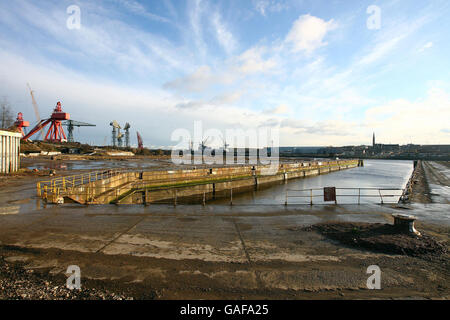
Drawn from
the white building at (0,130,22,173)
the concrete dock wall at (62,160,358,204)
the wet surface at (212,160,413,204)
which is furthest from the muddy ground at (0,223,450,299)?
the white building at (0,130,22,173)

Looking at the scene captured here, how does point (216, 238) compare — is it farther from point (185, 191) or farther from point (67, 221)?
point (185, 191)

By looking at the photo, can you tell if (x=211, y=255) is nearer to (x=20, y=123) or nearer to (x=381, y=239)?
(x=381, y=239)

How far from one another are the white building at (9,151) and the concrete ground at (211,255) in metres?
17.4

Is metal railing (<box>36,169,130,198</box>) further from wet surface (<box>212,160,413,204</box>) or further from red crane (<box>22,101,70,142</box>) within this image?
red crane (<box>22,101,70,142</box>)

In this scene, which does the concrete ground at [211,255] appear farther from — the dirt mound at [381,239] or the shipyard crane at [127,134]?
the shipyard crane at [127,134]

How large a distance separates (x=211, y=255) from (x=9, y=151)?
3023 centimetres

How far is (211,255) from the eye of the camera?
663 cm

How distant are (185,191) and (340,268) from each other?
2265 cm

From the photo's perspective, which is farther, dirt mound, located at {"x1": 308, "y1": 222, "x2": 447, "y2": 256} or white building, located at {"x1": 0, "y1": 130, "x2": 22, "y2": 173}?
white building, located at {"x1": 0, "y1": 130, "x2": 22, "y2": 173}

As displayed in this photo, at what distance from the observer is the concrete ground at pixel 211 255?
496cm

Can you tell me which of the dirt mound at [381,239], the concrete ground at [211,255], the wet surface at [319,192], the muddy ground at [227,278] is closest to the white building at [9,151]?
the concrete ground at [211,255]

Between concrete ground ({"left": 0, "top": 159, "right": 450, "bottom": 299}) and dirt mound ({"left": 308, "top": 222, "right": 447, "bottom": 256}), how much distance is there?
0.49m

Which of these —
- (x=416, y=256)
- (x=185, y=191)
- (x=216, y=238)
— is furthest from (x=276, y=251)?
(x=185, y=191)

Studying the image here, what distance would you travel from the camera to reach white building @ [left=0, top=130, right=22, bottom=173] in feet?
76.9
